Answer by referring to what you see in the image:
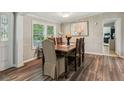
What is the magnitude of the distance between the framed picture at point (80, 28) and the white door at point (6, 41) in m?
4.26

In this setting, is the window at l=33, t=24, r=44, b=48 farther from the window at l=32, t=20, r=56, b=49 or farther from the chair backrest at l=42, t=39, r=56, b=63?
the chair backrest at l=42, t=39, r=56, b=63

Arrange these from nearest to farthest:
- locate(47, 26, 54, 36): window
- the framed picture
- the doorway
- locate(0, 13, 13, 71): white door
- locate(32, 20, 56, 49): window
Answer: locate(0, 13, 13, 71): white door, locate(32, 20, 56, 49): window, the doorway, locate(47, 26, 54, 36): window, the framed picture

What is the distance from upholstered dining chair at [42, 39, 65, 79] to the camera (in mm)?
2736

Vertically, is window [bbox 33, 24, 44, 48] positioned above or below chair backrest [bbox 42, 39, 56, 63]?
above

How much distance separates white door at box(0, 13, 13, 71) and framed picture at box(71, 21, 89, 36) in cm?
426

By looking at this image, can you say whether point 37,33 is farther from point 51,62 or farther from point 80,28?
point 51,62

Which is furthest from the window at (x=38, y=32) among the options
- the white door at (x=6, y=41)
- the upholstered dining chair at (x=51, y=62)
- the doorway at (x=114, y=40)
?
the doorway at (x=114, y=40)

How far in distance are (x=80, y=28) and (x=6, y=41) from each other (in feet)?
14.7

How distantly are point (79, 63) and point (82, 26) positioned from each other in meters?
3.40

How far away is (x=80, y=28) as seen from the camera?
280 inches

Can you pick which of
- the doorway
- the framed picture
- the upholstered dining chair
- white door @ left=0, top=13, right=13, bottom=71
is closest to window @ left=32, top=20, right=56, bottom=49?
white door @ left=0, top=13, right=13, bottom=71
